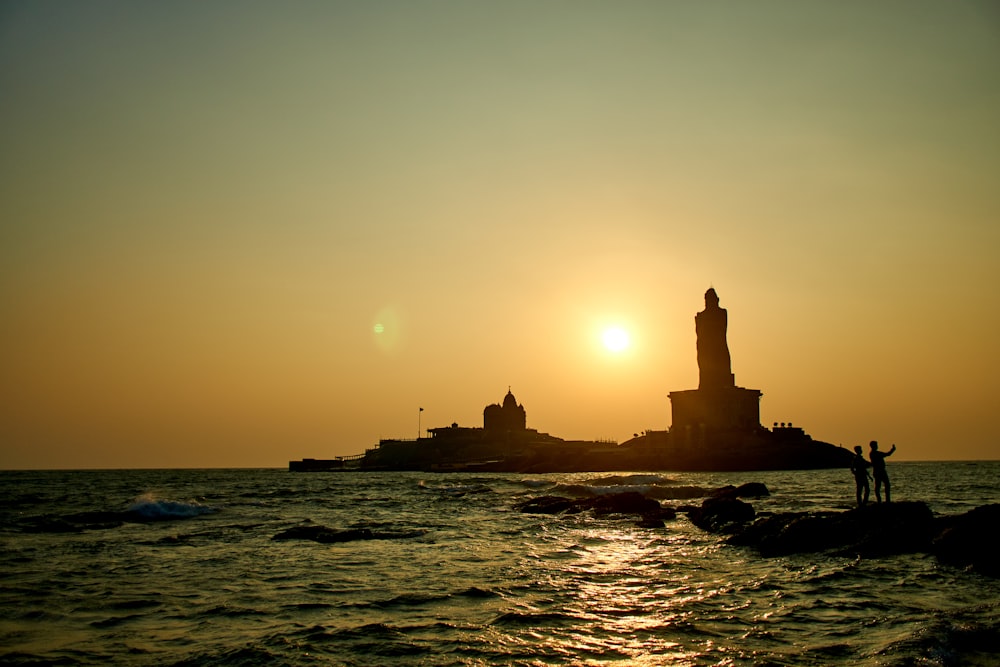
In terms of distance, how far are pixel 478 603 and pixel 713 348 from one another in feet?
390

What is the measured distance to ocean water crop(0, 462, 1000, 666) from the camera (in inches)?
456

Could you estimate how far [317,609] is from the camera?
48.9 feet

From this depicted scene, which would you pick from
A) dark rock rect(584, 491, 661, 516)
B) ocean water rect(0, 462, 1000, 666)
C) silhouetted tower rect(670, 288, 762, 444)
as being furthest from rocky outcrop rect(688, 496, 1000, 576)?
silhouetted tower rect(670, 288, 762, 444)

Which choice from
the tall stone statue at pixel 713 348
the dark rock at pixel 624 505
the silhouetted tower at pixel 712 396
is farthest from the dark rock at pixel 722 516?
the tall stone statue at pixel 713 348

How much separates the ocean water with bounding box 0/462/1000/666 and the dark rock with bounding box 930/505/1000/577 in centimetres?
A: 55

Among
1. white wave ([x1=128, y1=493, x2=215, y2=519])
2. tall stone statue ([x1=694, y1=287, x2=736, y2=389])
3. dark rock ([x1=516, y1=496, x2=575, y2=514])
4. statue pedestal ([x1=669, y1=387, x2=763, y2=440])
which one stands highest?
tall stone statue ([x1=694, y1=287, x2=736, y2=389])

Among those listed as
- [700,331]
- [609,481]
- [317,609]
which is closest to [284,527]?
[317,609]

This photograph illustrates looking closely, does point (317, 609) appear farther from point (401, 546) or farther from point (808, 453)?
point (808, 453)

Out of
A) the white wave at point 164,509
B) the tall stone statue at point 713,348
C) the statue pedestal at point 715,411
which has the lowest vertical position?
A: the white wave at point 164,509

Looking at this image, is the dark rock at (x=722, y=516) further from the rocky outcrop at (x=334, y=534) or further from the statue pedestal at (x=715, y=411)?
the statue pedestal at (x=715, y=411)

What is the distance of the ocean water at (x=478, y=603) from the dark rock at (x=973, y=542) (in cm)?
55

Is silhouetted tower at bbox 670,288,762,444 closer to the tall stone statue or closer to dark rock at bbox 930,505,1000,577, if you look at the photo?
the tall stone statue

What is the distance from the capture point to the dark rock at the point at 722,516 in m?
27.9

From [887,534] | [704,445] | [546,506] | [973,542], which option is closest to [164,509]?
[546,506]
